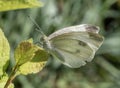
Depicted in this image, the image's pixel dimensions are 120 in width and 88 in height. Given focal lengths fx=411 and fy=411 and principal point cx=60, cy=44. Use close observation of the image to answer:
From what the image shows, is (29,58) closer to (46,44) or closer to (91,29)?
(46,44)

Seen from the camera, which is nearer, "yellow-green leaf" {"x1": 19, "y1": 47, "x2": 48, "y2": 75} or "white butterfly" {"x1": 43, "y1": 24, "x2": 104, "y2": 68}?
"yellow-green leaf" {"x1": 19, "y1": 47, "x2": 48, "y2": 75}

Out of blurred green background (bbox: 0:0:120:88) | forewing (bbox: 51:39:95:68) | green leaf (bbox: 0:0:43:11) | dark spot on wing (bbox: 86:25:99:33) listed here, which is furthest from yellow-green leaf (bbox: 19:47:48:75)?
blurred green background (bbox: 0:0:120:88)

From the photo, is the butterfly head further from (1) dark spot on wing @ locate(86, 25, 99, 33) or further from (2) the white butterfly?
(1) dark spot on wing @ locate(86, 25, 99, 33)

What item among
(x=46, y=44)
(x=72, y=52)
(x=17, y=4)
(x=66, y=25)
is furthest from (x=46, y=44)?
(x=66, y=25)

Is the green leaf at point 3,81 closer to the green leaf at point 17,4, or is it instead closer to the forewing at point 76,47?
the green leaf at point 17,4

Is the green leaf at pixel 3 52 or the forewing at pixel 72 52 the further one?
the forewing at pixel 72 52

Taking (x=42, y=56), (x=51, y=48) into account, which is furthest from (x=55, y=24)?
(x=42, y=56)

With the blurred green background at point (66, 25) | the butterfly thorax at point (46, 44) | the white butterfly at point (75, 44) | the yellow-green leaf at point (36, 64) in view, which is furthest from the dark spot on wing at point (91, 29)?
the blurred green background at point (66, 25)
